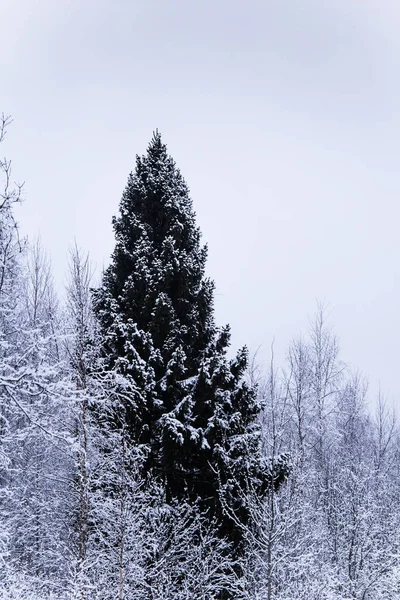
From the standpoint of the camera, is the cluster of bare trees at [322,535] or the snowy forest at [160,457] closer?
the cluster of bare trees at [322,535]

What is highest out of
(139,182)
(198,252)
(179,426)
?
(139,182)

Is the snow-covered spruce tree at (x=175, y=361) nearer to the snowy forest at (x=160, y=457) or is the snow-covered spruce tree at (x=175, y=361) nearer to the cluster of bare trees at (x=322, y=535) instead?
the snowy forest at (x=160, y=457)

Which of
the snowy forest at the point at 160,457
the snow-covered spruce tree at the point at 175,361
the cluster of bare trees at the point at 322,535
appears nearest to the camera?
the cluster of bare trees at the point at 322,535

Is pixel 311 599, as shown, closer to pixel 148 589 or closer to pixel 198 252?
pixel 148 589

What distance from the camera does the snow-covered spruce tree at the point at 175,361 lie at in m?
14.8

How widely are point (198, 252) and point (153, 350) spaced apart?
387cm

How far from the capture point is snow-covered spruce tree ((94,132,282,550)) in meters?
14.8

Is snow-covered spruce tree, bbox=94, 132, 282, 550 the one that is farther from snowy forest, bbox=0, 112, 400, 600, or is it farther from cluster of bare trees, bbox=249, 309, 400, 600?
cluster of bare trees, bbox=249, 309, 400, 600

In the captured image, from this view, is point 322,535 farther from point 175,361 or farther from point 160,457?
point 175,361

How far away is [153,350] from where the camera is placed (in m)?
15.4

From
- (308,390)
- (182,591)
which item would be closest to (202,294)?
(182,591)

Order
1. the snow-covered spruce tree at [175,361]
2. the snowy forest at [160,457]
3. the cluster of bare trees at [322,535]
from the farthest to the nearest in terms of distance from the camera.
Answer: the snow-covered spruce tree at [175,361] < the snowy forest at [160,457] < the cluster of bare trees at [322,535]

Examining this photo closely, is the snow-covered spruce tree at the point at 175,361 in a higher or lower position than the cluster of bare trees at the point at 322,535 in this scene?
higher

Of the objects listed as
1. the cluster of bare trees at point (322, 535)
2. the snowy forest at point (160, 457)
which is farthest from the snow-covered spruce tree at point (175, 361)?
the cluster of bare trees at point (322, 535)
